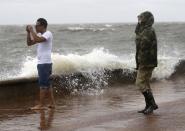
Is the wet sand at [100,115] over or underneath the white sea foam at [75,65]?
underneath

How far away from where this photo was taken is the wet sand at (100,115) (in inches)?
305

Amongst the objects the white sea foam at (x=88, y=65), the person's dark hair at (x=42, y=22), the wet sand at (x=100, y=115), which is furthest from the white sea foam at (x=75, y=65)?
the person's dark hair at (x=42, y=22)

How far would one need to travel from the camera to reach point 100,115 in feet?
28.7

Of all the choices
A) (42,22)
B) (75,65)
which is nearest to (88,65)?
(75,65)

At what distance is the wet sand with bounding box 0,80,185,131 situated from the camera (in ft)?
25.4

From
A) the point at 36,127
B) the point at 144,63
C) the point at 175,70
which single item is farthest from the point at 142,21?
the point at 175,70

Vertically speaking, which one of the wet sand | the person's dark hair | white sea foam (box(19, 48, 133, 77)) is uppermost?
the person's dark hair

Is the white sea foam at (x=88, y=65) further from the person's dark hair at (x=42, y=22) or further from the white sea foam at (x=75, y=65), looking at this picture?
the person's dark hair at (x=42, y=22)

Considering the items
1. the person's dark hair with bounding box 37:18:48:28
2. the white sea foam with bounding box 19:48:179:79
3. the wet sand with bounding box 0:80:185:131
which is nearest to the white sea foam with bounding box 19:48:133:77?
the white sea foam with bounding box 19:48:179:79

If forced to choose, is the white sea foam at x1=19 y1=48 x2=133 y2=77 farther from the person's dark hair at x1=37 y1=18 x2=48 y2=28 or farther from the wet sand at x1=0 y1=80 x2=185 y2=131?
the person's dark hair at x1=37 y1=18 x2=48 y2=28

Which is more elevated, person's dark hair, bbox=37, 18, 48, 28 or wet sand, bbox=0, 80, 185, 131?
person's dark hair, bbox=37, 18, 48, 28

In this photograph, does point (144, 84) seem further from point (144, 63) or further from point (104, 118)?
point (104, 118)

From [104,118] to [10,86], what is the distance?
292cm

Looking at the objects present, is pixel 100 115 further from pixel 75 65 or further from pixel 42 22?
pixel 75 65
